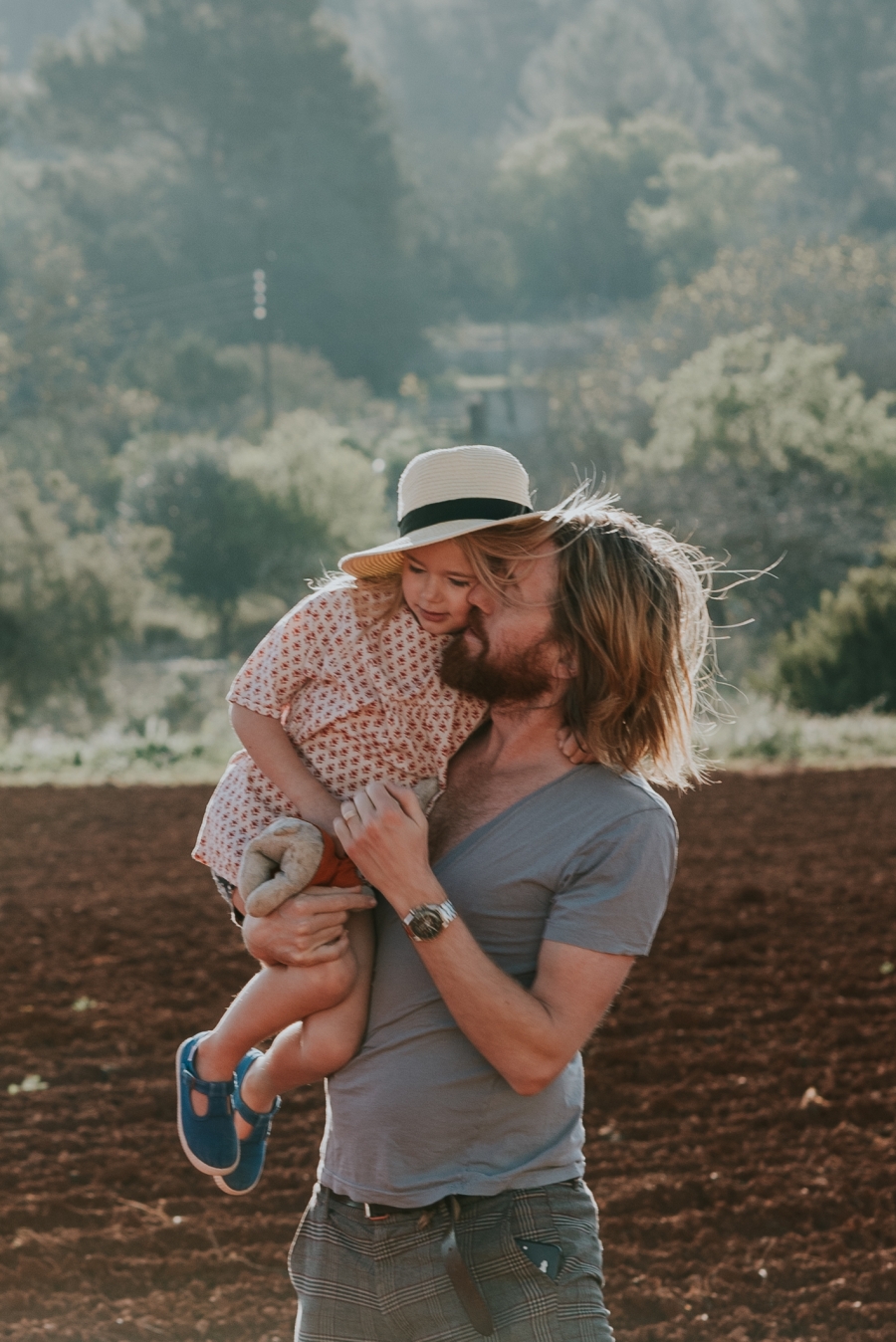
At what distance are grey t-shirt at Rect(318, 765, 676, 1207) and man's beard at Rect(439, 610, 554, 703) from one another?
0.14 m

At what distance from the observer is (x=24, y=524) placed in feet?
99.2

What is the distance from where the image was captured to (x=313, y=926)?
219 cm

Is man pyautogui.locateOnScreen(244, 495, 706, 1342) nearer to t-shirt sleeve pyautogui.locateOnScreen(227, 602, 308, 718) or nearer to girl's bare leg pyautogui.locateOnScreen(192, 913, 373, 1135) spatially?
girl's bare leg pyautogui.locateOnScreen(192, 913, 373, 1135)

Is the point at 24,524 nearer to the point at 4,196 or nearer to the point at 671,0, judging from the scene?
the point at 4,196

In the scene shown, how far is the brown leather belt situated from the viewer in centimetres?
201

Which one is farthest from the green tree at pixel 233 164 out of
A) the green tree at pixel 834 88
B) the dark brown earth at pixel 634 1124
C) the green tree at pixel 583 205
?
the dark brown earth at pixel 634 1124

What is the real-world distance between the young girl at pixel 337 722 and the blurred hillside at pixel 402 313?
17.5 metres

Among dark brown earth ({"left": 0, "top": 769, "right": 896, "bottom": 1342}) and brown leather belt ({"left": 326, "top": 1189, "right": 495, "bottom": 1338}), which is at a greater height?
brown leather belt ({"left": 326, "top": 1189, "right": 495, "bottom": 1338})

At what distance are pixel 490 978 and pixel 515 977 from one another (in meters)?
0.19

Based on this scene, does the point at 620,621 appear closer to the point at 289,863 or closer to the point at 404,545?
the point at 404,545

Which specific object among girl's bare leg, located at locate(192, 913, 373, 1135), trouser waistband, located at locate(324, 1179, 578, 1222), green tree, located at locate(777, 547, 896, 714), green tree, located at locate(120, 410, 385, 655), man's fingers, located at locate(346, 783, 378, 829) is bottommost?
green tree, located at locate(120, 410, 385, 655)

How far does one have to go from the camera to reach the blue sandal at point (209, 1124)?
2557mm

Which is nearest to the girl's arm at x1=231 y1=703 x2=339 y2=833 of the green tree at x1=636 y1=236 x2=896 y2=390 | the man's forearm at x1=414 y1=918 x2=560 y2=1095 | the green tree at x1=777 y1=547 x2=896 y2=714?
the man's forearm at x1=414 y1=918 x2=560 y2=1095

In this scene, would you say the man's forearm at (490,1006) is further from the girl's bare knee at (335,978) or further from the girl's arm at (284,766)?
the girl's arm at (284,766)
